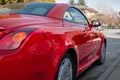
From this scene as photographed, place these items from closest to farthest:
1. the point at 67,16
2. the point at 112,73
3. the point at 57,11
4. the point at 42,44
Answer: the point at 42,44
the point at 57,11
the point at 67,16
the point at 112,73

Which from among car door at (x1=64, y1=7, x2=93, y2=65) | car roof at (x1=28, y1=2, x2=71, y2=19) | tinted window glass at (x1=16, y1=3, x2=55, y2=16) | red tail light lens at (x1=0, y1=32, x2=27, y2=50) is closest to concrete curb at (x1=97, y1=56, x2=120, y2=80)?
car door at (x1=64, y1=7, x2=93, y2=65)

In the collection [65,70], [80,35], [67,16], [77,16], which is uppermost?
[67,16]

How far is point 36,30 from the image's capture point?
161 inches

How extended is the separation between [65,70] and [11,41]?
1.40 metres

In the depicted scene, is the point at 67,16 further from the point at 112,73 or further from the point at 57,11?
the point at 112,73

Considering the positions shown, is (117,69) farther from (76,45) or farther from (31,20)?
(31,20)

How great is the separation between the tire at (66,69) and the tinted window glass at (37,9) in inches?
33.8

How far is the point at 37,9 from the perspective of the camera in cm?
548

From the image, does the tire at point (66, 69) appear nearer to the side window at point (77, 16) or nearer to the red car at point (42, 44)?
the red car at point (42, 44)

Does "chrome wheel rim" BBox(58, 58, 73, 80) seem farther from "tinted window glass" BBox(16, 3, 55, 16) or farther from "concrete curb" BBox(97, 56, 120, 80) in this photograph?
"concrete curb" BBox(97, 56, 120, 80)

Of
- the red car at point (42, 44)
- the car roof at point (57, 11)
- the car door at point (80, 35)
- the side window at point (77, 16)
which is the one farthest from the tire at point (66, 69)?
the side window at point (77, 16)

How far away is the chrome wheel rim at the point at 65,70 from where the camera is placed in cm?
471

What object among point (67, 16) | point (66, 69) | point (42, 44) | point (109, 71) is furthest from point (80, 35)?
point (109, 71)

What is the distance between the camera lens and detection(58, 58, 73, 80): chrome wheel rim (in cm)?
471
